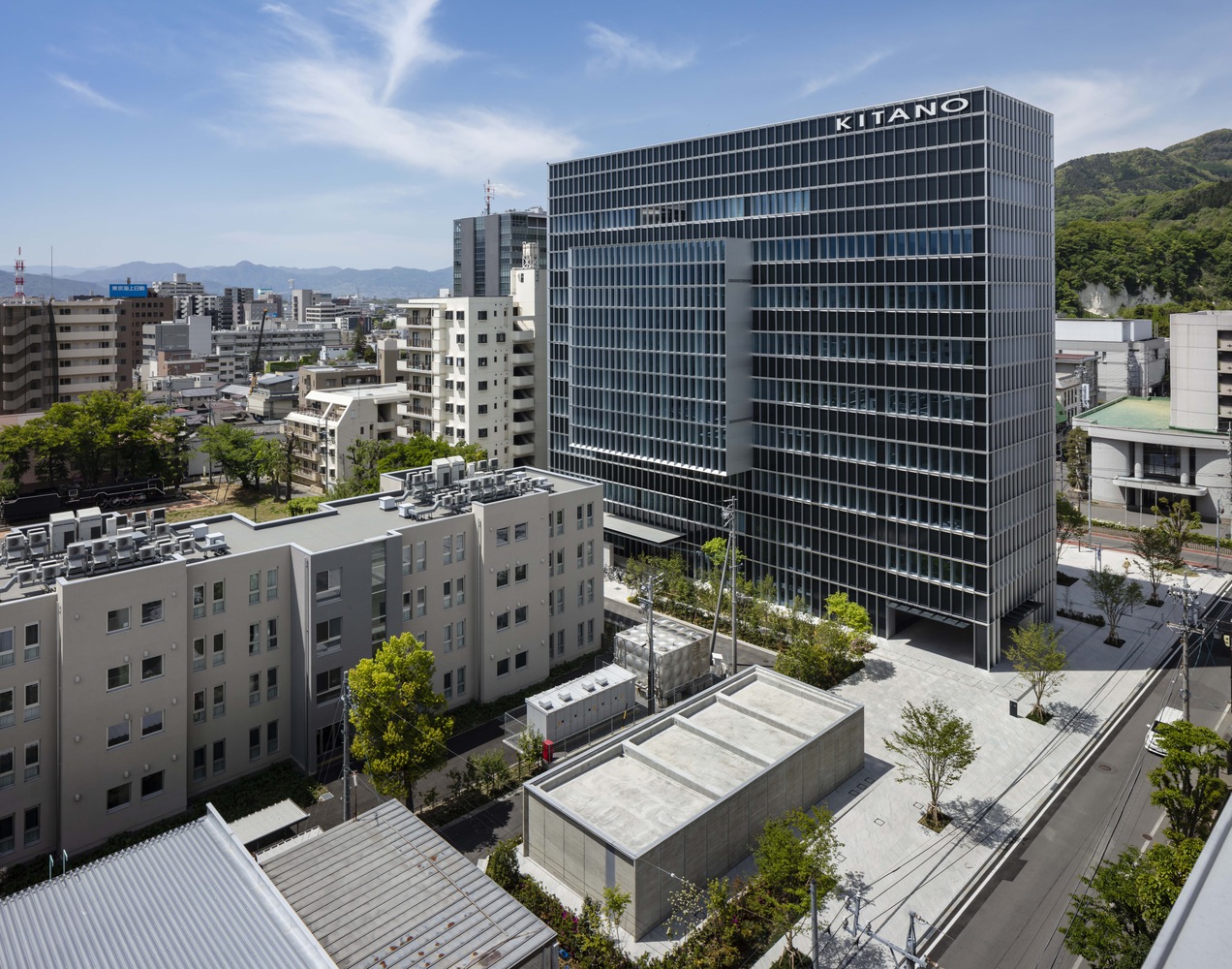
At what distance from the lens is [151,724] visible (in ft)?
124

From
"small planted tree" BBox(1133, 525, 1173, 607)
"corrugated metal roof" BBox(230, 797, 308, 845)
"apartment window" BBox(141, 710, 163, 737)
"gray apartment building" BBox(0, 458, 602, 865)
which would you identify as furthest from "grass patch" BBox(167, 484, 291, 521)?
"small planted tree" BBox(1133, 525, 1173, 607)

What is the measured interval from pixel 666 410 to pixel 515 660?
2834 centimetres

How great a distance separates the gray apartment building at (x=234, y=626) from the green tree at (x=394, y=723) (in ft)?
26.6

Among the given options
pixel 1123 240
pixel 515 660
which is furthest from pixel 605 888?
pixel 1123 240

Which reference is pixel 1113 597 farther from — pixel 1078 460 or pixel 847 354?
pixel 1078 460

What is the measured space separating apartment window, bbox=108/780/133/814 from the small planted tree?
Answer: 7556cm

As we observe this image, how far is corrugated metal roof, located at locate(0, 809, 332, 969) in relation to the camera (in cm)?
2091

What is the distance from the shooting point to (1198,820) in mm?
32781

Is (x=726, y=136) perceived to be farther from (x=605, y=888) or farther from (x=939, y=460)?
(x=605, y=888)

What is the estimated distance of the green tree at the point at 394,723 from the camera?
35.6 metres

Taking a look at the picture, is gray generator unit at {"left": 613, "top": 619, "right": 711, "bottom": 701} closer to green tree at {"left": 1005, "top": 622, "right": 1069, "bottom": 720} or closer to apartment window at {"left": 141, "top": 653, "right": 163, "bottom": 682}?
green tree at {"left": 1005, "top": 622, "right": 1069, "bottom": 720}

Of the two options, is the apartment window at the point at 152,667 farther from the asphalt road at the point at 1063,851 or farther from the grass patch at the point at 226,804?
the asphalt road at the point at 1063,851

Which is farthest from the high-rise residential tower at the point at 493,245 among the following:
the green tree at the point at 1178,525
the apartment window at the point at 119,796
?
the apartment window at the point at 119,796

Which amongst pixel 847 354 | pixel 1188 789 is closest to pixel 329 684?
pixel 1188 789
